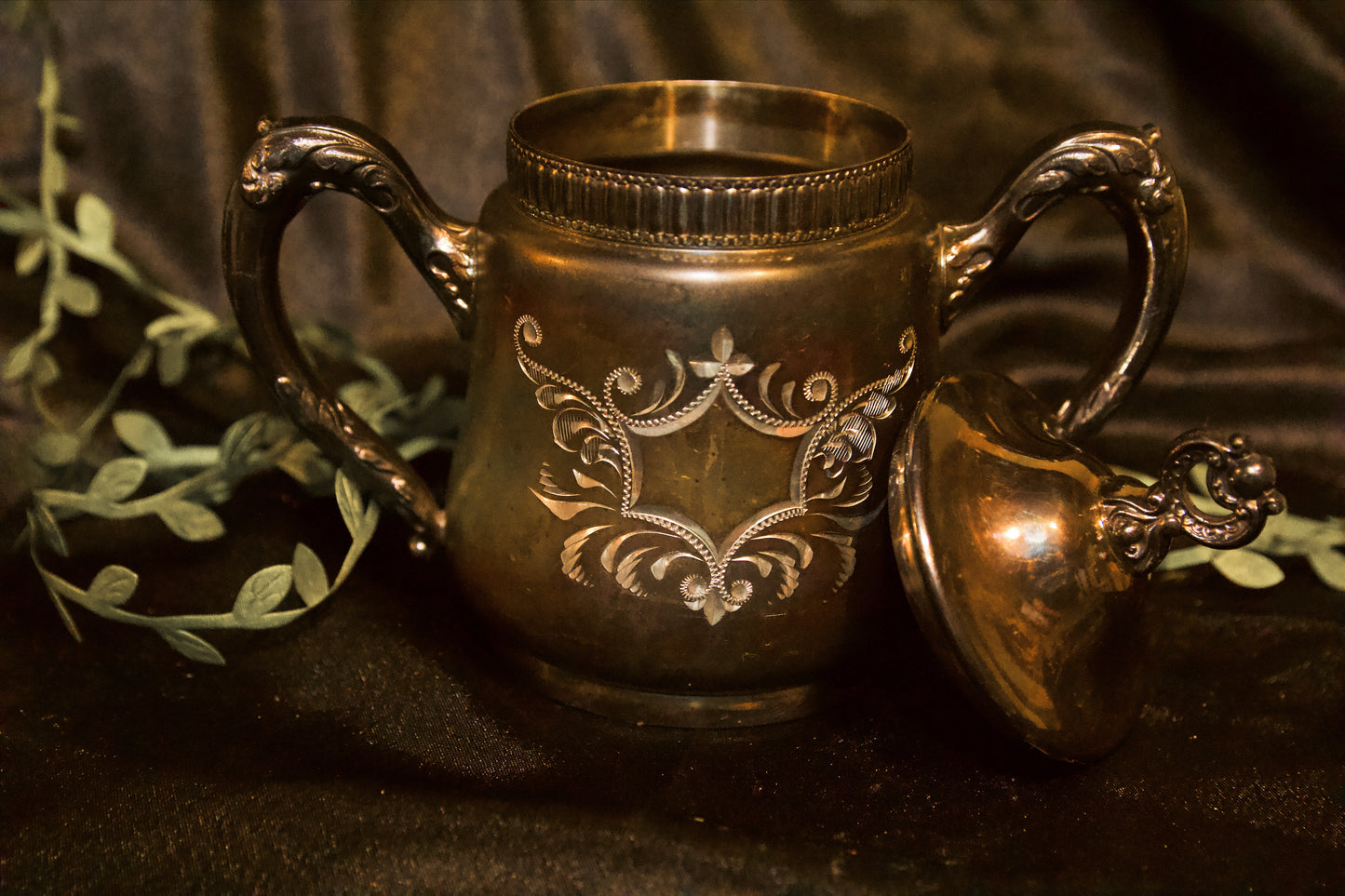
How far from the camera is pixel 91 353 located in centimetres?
109

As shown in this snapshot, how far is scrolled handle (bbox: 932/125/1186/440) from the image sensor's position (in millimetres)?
705

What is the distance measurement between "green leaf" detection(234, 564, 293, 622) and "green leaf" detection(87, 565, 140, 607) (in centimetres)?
7

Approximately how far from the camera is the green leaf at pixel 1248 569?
0.90 meters

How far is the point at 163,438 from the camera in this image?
102cm

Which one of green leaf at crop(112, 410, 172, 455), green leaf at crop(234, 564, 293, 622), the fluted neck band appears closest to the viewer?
the fluted neck band

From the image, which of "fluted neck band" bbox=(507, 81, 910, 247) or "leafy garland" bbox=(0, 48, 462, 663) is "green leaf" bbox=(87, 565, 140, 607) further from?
"fluted neck band" bbox=(507, 81, 910, 247)

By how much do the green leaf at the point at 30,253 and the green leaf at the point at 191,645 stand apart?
0.41 m

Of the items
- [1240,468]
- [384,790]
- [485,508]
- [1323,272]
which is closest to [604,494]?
[485,508]

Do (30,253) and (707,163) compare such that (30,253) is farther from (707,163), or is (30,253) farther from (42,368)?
(707,163)

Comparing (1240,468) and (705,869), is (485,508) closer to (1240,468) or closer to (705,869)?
(705,869)

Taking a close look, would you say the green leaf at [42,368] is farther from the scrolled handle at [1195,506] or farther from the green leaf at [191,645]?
the scrolled handle at [1195,506]

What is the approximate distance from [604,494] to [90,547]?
1.46ft

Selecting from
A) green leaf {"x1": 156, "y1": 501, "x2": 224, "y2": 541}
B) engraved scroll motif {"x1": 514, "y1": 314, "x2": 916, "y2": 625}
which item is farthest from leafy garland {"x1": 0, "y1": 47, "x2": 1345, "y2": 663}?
engraved scroll motif {"x1": 514, "y1": 314, "x2": 916, "y2": 625}

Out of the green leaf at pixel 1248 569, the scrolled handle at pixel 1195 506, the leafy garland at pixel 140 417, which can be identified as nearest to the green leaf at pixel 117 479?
the leafy garland at pixel 140 417
